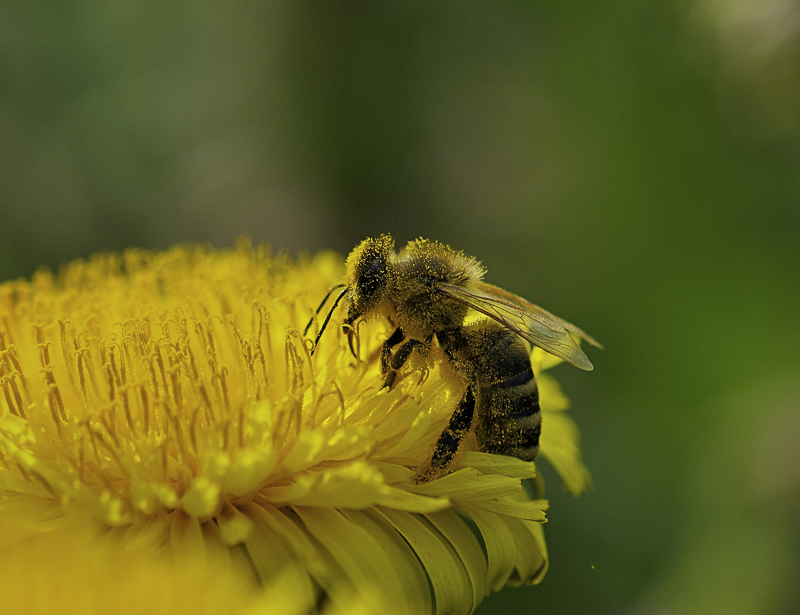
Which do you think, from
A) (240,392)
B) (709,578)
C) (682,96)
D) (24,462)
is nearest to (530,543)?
(240,392)

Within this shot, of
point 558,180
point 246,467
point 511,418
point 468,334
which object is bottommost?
point 246,467

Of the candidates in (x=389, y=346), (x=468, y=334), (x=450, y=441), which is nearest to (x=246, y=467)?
(x=450, y=441)

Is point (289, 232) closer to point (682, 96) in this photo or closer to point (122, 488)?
point (682, 96)

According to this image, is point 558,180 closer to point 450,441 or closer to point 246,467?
point 450,441

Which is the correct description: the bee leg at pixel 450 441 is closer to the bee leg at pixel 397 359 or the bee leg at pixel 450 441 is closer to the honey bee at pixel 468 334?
the honey bee at pixel 468 334

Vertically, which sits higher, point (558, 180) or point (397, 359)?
point (558, 180)
